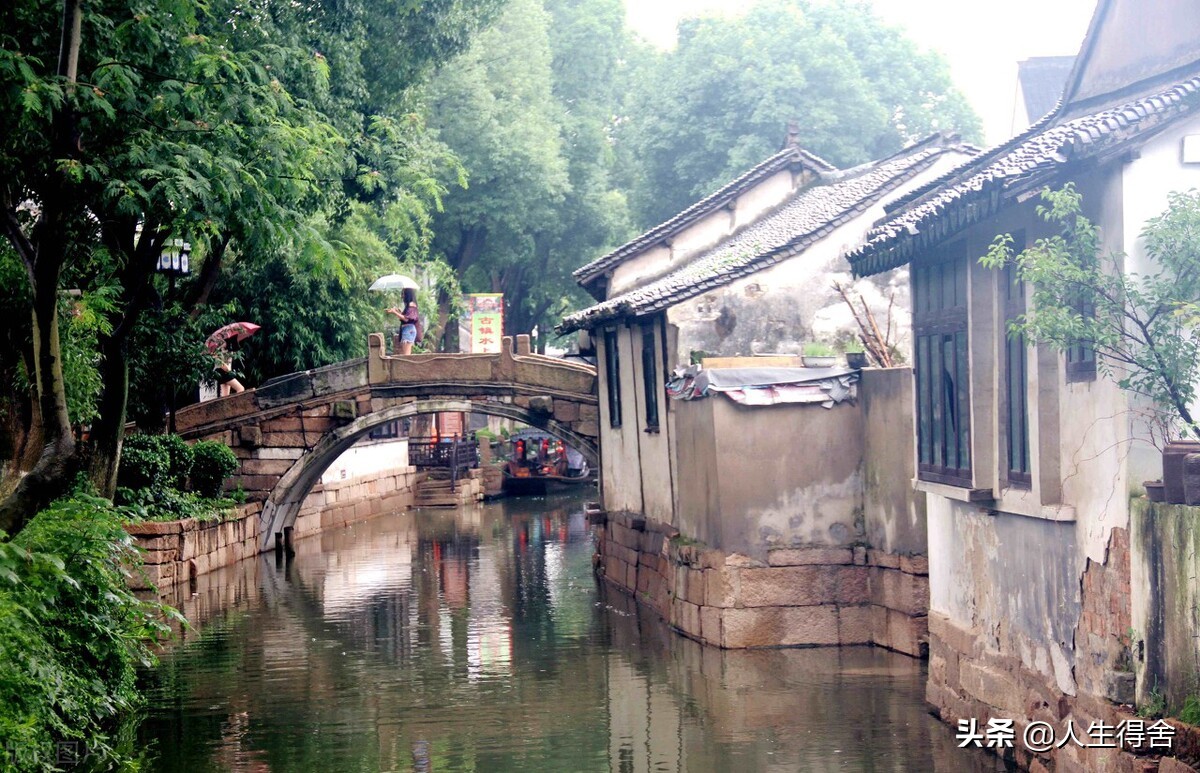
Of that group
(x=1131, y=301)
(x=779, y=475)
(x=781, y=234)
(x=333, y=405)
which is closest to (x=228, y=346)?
(x=333, y=405)

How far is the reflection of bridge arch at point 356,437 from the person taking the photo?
89.8ft

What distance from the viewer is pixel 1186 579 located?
8539mm

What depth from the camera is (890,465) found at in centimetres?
1684

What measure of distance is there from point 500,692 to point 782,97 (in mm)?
28773

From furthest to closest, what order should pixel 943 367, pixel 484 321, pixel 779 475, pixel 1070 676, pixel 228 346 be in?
pixel 484 321, pixel 228 346, pixel 779 475, pixel 943 367, pixel 1070 676

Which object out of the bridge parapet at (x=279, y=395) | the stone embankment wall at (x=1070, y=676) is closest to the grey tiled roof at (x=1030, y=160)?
the stone embankment wall at (x=1070, y=676)

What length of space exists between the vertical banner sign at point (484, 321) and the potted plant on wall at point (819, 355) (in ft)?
49.5

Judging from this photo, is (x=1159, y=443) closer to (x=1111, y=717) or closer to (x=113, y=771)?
(x=1111, y=717)

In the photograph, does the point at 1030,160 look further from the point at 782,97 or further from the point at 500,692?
the point at 782,97

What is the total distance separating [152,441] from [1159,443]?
19008mm

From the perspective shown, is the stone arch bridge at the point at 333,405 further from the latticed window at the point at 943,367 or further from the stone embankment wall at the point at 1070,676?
the stone embankment wall at the point at 1070,676

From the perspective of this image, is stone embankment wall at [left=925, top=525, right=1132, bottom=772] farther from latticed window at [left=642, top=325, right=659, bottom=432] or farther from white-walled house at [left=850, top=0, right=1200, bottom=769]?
latticed window at [left=642, top=325, right=659, bottom=432]

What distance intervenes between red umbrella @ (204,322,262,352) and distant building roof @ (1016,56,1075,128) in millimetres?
14702

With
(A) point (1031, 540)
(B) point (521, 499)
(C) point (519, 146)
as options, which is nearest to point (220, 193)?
(A) point (1031, 540)
